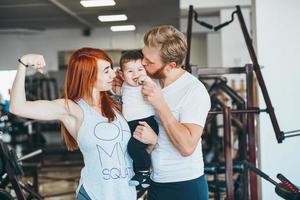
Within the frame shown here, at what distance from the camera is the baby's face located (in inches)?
71.2

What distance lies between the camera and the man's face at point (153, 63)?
5.73 feet

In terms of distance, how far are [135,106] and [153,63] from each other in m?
0.19

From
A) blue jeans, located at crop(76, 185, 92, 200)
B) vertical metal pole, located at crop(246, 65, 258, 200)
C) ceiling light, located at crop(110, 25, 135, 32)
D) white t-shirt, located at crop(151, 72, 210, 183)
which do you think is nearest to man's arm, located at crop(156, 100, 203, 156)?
white t-shirt, located at crop(151, 72, 210, 183)

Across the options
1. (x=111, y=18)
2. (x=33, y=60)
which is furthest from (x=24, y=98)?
(x=111, y=18)

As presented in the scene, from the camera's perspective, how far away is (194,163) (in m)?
1.79

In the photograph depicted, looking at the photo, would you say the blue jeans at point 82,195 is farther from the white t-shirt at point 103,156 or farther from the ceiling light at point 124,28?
the ceiling light at point 124,28

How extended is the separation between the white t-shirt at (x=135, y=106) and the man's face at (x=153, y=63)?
86 mm

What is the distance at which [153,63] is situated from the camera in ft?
5.80

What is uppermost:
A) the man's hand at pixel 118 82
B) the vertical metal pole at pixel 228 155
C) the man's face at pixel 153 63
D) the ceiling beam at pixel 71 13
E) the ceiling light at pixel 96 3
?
the ceiling beam at pixel 71 13

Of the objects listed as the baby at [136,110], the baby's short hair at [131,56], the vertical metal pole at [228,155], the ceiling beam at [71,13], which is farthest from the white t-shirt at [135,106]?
the ceiling beam at [71,13]

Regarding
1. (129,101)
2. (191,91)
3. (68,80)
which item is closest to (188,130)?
(191,91)

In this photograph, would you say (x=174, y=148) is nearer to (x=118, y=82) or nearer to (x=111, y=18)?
(x=118, y=82)

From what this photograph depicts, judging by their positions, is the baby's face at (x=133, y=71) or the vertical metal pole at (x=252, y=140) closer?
the baby's face at (x=133, y=71)

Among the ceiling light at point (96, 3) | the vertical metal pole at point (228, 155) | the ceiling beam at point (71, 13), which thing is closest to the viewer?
the vertical metal pole at point (228, 155)
